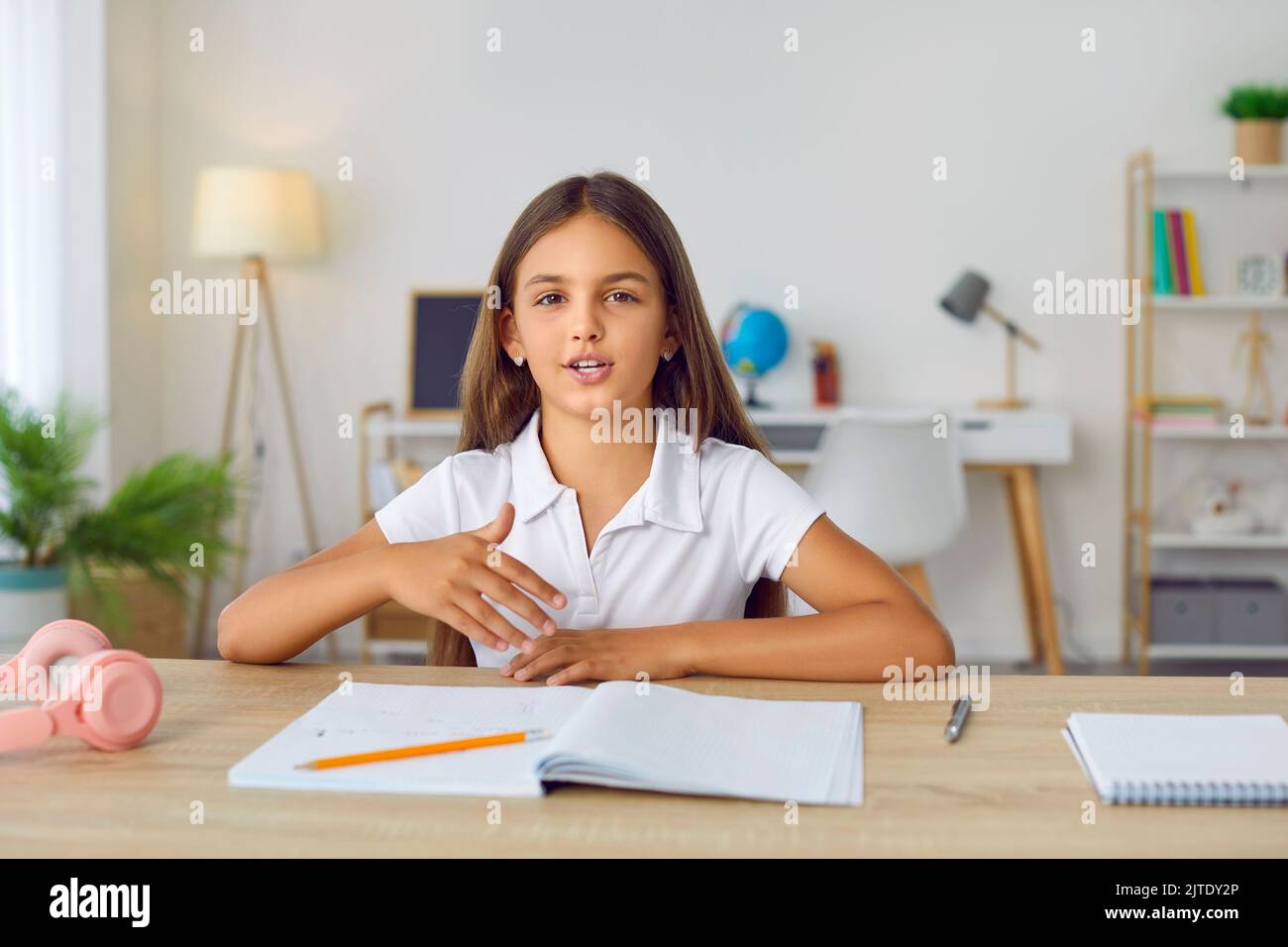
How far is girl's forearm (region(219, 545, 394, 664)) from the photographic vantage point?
46.5 inches

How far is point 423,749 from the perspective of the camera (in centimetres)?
85

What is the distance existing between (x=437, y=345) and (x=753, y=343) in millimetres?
962

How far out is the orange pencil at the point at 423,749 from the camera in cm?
83

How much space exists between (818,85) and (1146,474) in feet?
4.88

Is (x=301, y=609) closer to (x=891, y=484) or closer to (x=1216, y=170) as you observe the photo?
(x=891, y=484)

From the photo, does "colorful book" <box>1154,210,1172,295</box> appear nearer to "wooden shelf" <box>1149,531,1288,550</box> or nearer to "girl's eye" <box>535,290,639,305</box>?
"wooden shelf" <box>1149,531,1288,550</box>

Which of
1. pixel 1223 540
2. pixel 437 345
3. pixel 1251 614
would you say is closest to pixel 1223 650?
pixel 1251 614

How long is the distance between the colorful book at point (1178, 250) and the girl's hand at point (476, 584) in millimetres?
3138

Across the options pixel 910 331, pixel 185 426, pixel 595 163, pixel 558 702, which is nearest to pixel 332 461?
pixel 185 426

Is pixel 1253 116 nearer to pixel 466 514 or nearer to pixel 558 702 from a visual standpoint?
pixel 466 514

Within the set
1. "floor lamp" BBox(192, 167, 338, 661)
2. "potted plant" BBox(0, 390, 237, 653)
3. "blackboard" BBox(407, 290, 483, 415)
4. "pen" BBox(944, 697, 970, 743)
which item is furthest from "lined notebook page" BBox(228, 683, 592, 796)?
"blackboard" BBox(407, 290, 483, 415)

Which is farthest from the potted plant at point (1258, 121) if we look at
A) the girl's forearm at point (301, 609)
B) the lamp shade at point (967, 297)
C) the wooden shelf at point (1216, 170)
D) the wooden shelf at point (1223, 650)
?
the girl's forearm at point (301, 609)

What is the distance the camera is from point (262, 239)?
146 inches

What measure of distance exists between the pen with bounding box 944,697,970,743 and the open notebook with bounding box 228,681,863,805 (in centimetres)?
6
